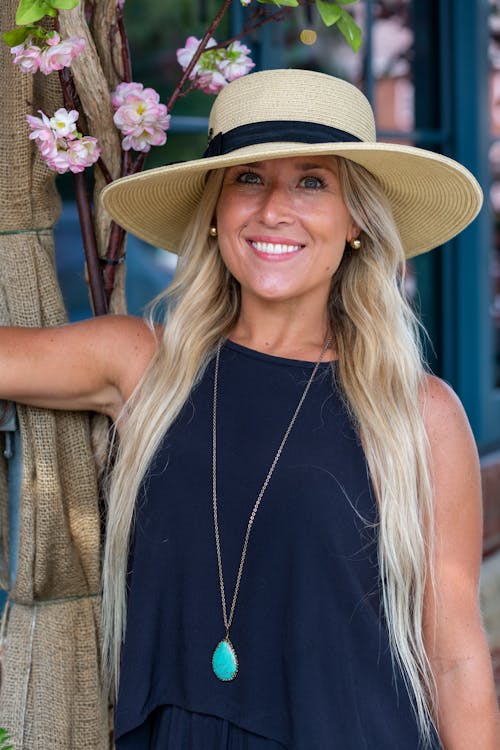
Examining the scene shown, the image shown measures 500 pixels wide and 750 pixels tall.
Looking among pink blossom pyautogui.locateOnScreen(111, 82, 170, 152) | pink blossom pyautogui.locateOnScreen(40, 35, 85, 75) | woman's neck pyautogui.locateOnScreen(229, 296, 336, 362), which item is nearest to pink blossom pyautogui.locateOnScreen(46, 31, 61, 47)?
pink blossom pyautogui.locateOnScreen(40, 35, 85, 75)

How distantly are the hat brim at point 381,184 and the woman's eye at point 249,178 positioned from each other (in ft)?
0.19

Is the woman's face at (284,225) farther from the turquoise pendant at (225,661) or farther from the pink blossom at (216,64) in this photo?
the turquoise pendant at (225,661)

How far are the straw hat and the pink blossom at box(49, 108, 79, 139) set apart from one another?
0.16 m

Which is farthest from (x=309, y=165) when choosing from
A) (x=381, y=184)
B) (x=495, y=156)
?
(x=495, y=156)

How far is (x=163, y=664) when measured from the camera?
6.43ft

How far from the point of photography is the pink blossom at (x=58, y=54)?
70.9 inches

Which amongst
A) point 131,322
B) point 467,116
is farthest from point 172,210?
point 467,116

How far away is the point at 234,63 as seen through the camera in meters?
2.17

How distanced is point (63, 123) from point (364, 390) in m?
0.72

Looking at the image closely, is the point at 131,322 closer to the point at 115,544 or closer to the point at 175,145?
the point at 115,544

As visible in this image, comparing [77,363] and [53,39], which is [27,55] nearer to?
[53,39]

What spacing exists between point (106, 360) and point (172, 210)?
0.42 m

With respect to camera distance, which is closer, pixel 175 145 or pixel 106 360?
pixel 106 360

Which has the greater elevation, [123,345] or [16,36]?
[16,36]
